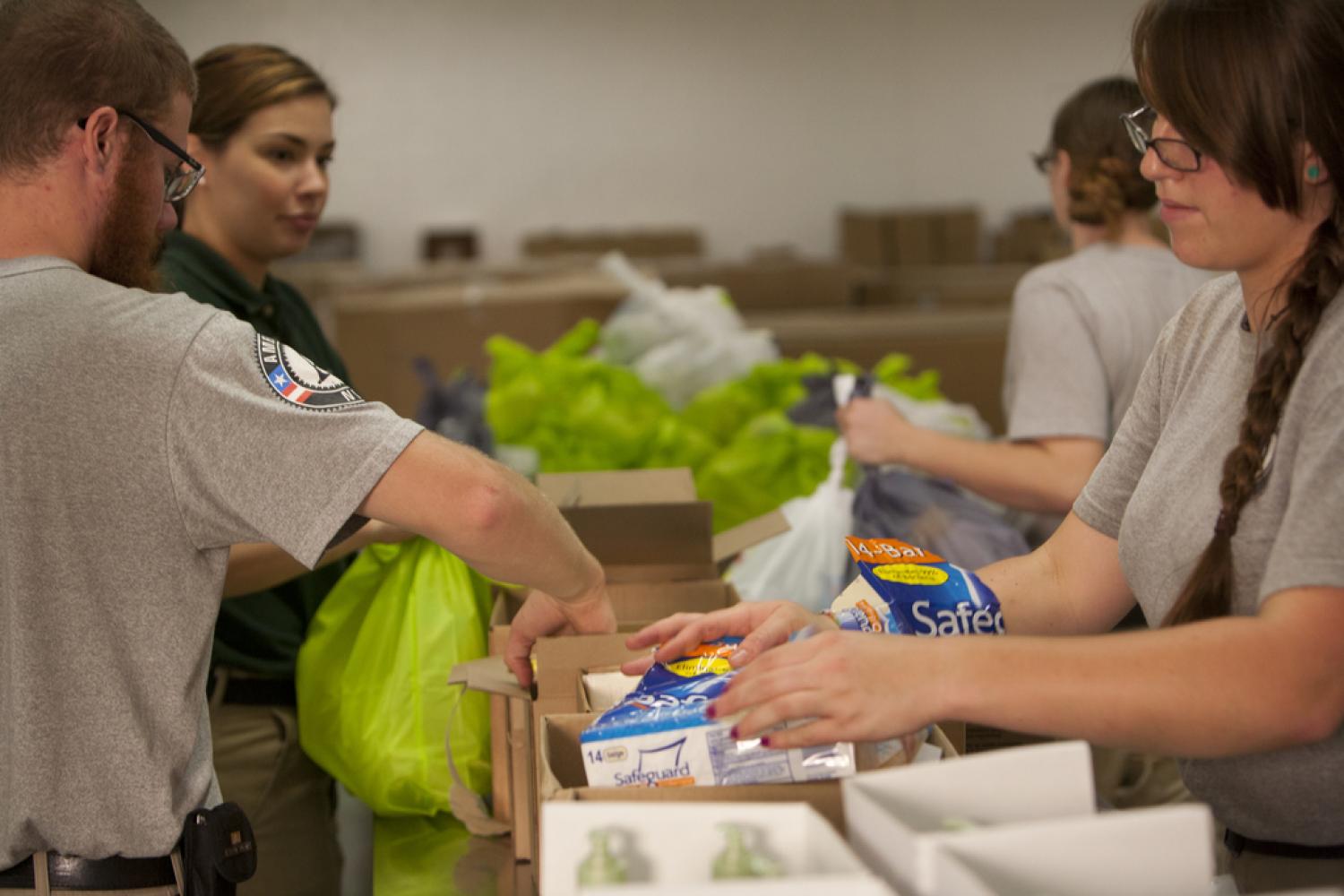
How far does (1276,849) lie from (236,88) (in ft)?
6.17

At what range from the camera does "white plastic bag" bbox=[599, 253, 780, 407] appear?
3275mm

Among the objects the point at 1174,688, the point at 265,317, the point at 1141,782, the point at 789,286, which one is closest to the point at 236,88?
the point at 265,317

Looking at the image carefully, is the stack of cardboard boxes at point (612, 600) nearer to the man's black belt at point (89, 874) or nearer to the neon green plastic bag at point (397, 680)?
the neon green plastic bag at point (397, 680)

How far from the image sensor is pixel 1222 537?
1139 millimetres

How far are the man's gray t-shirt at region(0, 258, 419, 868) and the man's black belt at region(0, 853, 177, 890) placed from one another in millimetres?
16

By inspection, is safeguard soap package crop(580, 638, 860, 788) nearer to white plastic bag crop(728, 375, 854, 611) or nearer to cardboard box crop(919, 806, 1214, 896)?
cardboard box crop(919, 806, 1214, 896)

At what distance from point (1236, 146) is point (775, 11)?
9.05 m

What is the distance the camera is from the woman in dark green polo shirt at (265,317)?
1.96 m

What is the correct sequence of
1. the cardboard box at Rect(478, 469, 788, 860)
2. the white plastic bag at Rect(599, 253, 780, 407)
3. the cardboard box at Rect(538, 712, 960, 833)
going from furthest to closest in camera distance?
the white plastic bag at Rect(599, 253, 780, 407) < the cardboard box at Rect(478, 469, 788, 860) < the cardboard box at Rect(538, 712, 960, 833)

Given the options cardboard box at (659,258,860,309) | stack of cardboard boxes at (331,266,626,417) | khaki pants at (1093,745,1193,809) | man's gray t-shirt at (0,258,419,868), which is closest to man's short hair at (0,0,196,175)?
man's gray t-shirt at (0,258,419,868)

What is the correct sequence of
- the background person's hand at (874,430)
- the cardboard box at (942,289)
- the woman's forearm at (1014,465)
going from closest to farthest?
the woman's forearm at (1014,465), the background person's hand at (874,430), the cardboard box at (942,289)

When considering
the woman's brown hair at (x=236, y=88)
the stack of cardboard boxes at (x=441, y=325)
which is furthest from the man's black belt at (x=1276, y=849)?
the stack of cardboard boxes at (x=441, y=325)

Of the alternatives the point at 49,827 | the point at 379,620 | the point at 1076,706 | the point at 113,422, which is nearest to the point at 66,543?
the point at 113,422

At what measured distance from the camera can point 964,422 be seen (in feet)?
→ 9.00
